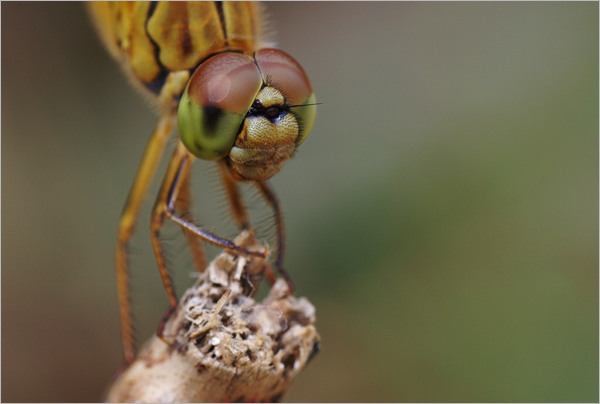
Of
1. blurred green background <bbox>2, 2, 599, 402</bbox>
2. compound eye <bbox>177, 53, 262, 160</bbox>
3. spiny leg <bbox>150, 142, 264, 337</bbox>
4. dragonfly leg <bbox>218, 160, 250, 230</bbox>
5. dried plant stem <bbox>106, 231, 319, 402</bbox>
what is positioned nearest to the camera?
dried plant stem <bbox>106, 231, 319, 402</bbox>

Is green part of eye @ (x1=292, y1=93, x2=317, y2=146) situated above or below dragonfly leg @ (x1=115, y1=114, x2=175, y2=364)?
above

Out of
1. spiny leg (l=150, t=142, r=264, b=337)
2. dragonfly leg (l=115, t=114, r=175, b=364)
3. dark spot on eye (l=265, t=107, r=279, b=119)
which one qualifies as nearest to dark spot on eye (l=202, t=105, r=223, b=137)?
dark spot on eye (l=265, t=107, r=279, b=119)

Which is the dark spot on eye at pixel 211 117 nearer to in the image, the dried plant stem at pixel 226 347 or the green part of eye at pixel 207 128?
the green part of eye at pixel 207 128

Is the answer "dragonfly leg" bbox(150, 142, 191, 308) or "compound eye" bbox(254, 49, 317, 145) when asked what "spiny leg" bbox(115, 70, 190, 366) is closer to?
"dragonfly leg" bbox(150, 142, 191, 308)

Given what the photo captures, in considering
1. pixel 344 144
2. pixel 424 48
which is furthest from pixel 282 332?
pixel 424 48

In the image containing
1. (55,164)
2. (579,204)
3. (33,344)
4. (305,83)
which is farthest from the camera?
(55,164)

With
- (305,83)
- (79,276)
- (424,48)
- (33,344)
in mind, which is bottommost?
(33,344)

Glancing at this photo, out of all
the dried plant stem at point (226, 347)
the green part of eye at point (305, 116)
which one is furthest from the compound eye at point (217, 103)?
the dried plant stem at point (226, 347)

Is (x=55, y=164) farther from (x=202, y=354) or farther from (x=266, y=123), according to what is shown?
(x=202, y=354)
